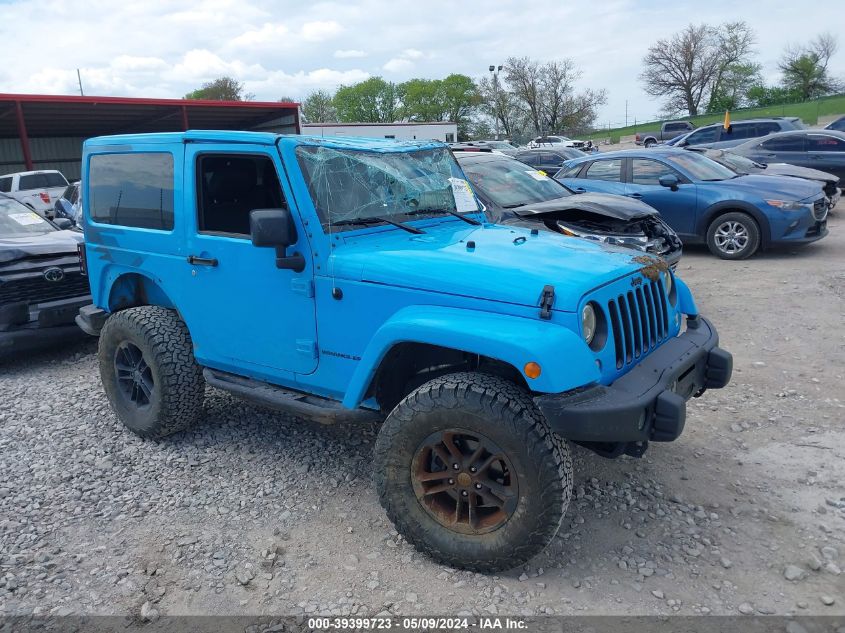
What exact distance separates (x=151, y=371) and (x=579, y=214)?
4731 mm

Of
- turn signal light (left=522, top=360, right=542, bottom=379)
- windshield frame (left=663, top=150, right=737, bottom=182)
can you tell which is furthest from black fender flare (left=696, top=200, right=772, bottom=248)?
turn signal light (left=522, top=360, right=542, bottom=379)

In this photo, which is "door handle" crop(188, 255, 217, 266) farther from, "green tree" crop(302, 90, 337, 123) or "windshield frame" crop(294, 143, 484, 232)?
"green tree" crop(302, 90, 337, 123)

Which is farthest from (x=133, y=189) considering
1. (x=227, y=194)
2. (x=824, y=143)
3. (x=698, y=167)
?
(x=824, y=143)

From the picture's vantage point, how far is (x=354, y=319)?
347 centimetres

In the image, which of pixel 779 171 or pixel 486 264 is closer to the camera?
pixel 486 264

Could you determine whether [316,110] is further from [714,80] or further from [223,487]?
[223,487]

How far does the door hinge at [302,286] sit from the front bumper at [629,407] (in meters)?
1.37

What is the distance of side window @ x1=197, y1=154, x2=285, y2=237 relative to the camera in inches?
158

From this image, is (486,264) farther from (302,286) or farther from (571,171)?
(571,171)

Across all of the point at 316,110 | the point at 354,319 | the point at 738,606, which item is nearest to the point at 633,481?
the point at 738,606

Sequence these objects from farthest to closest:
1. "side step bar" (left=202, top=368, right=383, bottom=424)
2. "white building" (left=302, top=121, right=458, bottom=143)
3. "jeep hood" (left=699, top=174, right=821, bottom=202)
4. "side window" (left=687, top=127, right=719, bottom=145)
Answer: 1. "white building" (left=302, top=121, right=458, bottom=143)
2. "side window" (left=687, top=127, right=719, bottom=145)
3. "jeep hood" (left=699, top=174, right=821, bottom=202)
4. "side step bar" (left=202, top=368, right=383, bottom=424)

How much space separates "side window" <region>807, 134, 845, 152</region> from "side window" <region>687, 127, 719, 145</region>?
519cm

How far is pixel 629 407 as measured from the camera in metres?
2.85

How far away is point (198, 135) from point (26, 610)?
2631mm
